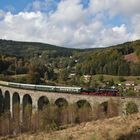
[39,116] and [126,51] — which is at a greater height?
[126,51]

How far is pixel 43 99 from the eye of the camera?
5991 cm

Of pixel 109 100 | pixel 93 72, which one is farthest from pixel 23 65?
pixel 109 100

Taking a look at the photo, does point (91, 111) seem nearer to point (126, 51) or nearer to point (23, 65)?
point (23, 65)

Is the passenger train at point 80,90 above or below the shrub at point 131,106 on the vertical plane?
above

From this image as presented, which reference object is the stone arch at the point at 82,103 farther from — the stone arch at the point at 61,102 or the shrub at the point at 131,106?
the shrub at the point at 131,106

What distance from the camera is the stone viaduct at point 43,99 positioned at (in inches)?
1847

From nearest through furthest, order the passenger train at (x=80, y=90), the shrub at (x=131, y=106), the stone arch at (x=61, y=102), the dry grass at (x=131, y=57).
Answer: the shrub at (x=131, y=106) → the passenger train at (x=80, y=90) → the stone arch at (x=61, y=102) → the dry grass at (x=131, y=57)

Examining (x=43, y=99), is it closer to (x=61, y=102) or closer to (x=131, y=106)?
(x=61, y=102)

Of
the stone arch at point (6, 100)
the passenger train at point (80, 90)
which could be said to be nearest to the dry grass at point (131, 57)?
the stone arch at point (6, 100)

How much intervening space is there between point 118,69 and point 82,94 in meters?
70.6

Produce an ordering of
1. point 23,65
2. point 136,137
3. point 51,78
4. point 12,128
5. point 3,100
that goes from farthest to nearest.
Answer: point 23,65 → point 51,78 → point 3,100 → point 12,128 → point 136,137

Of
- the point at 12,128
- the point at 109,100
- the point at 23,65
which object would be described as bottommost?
the point at 12,128

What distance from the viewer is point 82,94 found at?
5162 centimetres

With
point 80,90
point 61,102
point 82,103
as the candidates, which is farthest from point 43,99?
point 82,103
